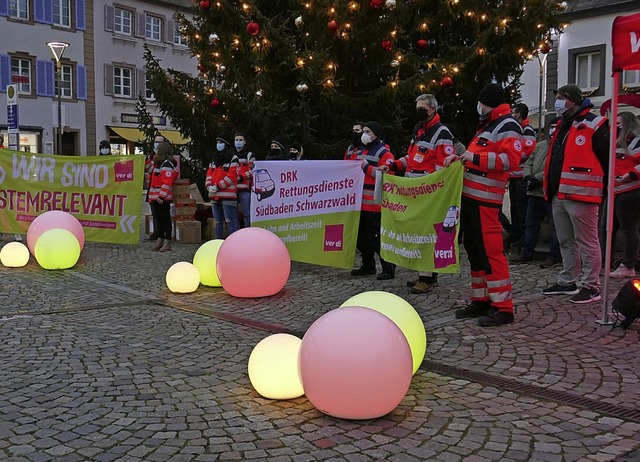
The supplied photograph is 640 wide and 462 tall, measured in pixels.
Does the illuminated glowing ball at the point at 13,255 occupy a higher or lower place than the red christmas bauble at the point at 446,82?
lower

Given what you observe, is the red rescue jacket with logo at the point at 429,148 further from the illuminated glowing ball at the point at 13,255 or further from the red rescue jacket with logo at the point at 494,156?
the illuminated glowing ball at the point at 13,255

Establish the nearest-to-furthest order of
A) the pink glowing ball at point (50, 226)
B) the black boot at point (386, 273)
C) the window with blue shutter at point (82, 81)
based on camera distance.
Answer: the black boot at point (386, 273), the pink glowing ball at point (50, 226), the window with blue shutter at point (82, 81)

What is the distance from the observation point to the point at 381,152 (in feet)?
28.8

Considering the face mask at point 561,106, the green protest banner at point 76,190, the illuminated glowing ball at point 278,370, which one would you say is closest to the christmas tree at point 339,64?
the green protest banner at point 76,190

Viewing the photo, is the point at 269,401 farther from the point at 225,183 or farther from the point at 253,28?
the point at 253,28

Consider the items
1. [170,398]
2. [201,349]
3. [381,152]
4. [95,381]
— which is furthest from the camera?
[381,152]

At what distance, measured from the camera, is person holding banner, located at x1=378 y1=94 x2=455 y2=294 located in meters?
7.56

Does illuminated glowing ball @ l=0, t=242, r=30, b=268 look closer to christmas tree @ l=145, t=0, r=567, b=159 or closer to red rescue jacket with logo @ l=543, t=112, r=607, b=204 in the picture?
christmas tree @ l=145, t=0, r=567, b=159

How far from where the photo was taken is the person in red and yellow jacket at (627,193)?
8.37 m

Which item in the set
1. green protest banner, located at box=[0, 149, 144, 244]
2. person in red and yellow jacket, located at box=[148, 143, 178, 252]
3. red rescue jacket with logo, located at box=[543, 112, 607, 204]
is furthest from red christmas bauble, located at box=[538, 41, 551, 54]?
green protest banner, located at box=[0, 149, 144, 244]

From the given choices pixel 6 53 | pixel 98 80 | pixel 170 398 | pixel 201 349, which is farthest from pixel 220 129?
pixel 98 80

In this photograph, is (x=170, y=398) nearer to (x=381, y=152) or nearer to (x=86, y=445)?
(x=86, y=445)

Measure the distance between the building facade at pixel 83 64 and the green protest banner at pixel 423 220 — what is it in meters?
26.7

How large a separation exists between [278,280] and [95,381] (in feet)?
11.0
